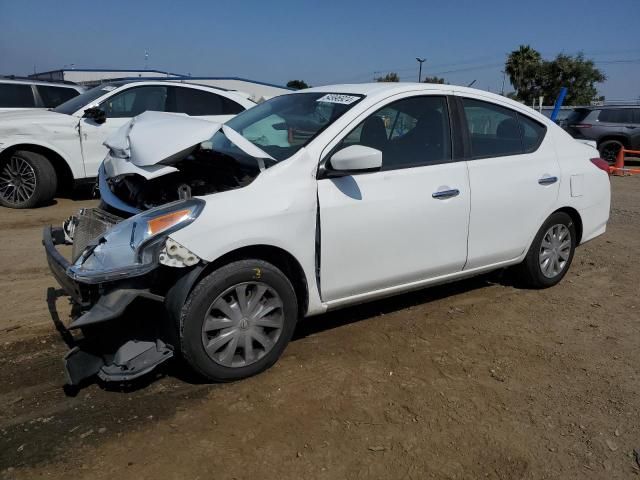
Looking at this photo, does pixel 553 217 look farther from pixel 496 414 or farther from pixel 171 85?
pixel 171 85

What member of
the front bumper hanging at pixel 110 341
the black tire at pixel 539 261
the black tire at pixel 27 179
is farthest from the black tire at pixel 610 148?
the front bumper hanging at pixel 110 341

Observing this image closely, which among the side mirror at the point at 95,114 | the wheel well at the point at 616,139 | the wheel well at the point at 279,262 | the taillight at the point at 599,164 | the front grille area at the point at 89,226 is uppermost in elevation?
the side mirror at the point at 95,114

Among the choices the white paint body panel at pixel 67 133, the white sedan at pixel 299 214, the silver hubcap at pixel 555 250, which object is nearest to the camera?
the white sedan at pixel 299 214

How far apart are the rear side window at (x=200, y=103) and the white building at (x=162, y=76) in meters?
1.98

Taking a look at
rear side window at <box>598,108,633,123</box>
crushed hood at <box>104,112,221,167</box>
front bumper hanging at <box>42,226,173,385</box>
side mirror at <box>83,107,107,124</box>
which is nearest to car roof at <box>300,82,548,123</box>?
crushed hood at <box>104,112,221,167</box>

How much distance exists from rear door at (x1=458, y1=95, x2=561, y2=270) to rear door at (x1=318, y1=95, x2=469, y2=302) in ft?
0.57

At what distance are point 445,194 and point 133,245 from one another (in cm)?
214

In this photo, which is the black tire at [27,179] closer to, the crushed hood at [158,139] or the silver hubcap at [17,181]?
the silver hubcap at [17,181]

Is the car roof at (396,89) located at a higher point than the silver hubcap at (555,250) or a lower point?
higher

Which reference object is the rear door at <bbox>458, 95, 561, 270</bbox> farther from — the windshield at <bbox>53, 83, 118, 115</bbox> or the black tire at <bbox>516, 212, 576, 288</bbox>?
the windshield at <bbox>53, 83, 118, 115</bbox>

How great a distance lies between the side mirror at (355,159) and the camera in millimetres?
3293

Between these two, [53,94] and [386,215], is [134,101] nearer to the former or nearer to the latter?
[53,94]

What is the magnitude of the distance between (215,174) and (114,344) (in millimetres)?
1220

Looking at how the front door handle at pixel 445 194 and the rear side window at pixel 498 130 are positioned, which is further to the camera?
the rear side window at pixel 498 130
